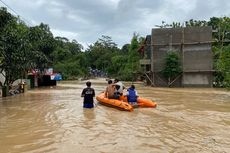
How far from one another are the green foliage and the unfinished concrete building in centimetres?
83

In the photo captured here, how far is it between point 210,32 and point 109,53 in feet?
164

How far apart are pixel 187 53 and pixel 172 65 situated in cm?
273

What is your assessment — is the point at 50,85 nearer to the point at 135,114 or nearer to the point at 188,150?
the point at 135,114

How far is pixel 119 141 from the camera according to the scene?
9.28m

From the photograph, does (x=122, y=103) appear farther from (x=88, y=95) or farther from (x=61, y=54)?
(x=61, y=54)

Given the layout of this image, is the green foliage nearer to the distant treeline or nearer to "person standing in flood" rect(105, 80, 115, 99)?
the distant treeline

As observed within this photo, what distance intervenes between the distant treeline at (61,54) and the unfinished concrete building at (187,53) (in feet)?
4.92

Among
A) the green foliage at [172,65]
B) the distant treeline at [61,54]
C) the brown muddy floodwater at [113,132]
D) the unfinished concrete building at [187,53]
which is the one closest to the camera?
the brown muddy floodwater at [113,132]

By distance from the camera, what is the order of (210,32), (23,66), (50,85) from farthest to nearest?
(50,85), (210,32), (23,66)

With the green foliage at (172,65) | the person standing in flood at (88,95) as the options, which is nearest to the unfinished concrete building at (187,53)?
the green foliage at (172,65)

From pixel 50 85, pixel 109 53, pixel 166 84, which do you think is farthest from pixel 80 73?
pixel 166 84

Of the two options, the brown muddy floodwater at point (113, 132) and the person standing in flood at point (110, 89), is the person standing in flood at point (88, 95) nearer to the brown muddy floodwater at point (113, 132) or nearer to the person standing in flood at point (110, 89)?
the brown muddy floodwater at point (113, 132)

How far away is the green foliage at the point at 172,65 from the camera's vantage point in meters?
39.3

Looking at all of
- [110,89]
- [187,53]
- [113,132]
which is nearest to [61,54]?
[187,53]
